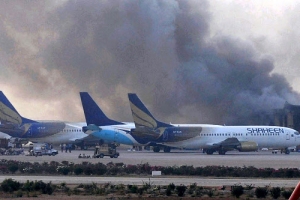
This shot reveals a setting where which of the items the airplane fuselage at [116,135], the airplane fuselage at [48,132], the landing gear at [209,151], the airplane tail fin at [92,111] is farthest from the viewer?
the airplane fuselage at [48,132]

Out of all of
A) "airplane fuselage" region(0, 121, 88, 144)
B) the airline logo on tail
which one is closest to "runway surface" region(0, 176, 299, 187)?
"airplane fuselage" region(0, 121, 88, 144)

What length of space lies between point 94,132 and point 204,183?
67104 millimetres

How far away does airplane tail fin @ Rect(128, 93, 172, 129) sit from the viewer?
355 feet

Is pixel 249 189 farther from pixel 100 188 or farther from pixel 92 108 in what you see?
pixel 92 108

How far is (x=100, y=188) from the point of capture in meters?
43.5

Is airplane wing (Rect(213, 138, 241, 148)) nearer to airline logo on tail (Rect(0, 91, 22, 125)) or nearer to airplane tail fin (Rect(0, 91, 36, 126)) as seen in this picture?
airplane tail fin (Rect(0, 91, 36, 126))

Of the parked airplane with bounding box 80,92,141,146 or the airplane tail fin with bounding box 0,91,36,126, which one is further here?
the airplane tail fin with bounding box 0,91,36,126

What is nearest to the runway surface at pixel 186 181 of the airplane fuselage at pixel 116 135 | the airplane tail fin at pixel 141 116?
the airplane tail fin at pixel 141 116

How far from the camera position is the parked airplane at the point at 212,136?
107 m

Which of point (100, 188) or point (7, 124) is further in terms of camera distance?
point (7, 124)

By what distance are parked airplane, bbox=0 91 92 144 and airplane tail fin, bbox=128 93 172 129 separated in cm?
1731

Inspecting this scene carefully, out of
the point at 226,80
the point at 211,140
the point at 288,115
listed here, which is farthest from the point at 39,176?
the point at 288,115

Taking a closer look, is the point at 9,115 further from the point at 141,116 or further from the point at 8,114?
the point at 141,116

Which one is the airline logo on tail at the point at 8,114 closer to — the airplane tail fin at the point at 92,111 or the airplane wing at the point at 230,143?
the airplane tail fin at the point at 92,111
